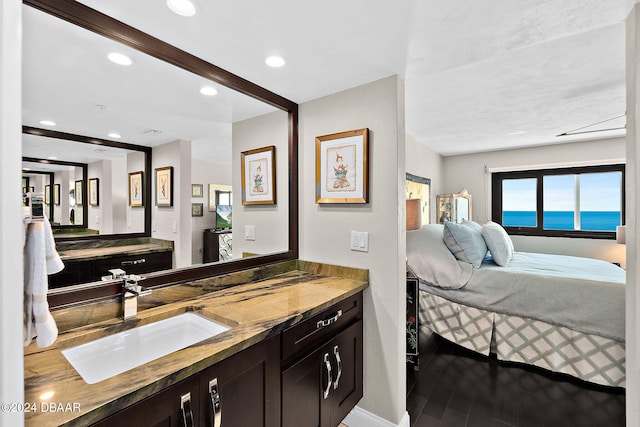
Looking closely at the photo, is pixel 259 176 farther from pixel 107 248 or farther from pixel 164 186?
pixel 107 248

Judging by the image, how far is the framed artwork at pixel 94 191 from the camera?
1.33 m

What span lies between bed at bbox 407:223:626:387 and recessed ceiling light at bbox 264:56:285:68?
6.55 feet

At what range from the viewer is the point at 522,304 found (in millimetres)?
2439

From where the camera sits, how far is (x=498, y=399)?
6.73 ft

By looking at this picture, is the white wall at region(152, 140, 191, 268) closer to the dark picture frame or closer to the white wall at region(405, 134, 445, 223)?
the dark picture frame

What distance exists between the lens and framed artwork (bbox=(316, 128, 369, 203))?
6.03 ft

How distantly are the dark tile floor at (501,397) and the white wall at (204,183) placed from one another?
1752 mm

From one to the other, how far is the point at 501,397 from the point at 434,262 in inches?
44.1

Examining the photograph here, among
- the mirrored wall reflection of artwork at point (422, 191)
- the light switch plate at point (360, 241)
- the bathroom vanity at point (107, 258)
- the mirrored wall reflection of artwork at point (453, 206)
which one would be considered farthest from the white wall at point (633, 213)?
the mirrored wall reflection of artwork at point (453, 206)

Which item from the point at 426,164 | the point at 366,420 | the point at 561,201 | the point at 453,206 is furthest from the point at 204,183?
the point at 561,201

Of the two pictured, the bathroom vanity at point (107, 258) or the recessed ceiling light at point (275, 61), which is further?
the recessed ceiling light at point (275, 61)

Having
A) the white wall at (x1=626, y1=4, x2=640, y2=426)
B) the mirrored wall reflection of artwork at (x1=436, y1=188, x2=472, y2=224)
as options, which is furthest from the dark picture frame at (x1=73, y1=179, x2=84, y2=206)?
the mirrored wall reflection of artwork at (x1=436, y1=188, x2=472, y2=224)

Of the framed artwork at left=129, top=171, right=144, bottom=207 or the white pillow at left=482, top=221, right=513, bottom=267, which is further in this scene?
the white pillow at left=482, top=221, right=513, bottom=267

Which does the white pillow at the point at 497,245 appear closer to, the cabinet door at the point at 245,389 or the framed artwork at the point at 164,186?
the cabinet door at the point at 245,389
